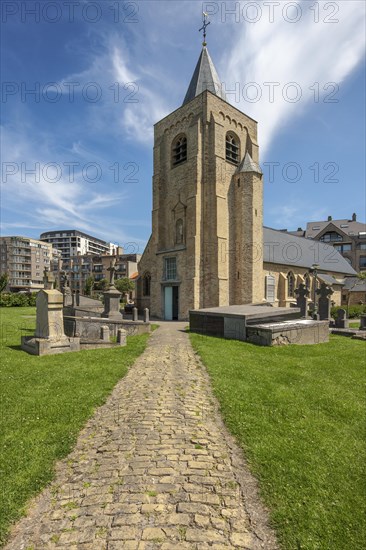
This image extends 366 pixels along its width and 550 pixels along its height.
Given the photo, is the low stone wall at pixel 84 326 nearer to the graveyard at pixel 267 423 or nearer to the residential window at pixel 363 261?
the graveyard at pixel 267 423

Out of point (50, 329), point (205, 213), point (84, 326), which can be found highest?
point (205, 213)

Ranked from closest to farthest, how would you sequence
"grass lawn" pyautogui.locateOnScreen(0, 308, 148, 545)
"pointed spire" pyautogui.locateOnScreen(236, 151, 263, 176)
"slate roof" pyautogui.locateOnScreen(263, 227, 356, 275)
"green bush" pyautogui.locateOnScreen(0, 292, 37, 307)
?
"grass lawn" pyautogui.locateOnScreen(0, 308, 148, 545) < "pointed spire" pyautogui.locateOnScreen(236, 151, 263, 176) < "slate roof" pyautogui.locateOnScreen(263, 227, 356, 275) < "green bush" pyautogui.locateOnScreen(0, 292, 37, 307)

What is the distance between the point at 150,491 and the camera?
126 inches

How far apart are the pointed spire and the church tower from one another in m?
0.08

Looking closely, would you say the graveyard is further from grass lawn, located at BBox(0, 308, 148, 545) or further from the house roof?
the house roof

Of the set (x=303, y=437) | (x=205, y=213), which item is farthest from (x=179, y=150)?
(x=303, y=437)

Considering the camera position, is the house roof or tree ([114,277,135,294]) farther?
the house roof

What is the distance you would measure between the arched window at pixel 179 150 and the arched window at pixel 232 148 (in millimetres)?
3760

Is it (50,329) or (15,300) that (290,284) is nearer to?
(50,329)

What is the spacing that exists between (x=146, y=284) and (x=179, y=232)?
6.50 m

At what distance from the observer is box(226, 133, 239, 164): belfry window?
24.2 m

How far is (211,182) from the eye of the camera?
22453 millimetres

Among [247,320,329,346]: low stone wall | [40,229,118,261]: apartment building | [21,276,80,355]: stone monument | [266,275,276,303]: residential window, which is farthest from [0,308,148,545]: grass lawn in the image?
[40,229,118,261]: apartment building

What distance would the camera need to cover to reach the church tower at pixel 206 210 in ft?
71.7
